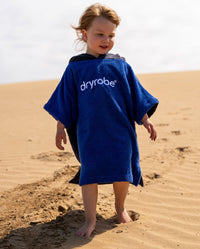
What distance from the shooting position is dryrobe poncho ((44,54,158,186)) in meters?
2.64

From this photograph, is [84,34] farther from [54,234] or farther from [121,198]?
[54,234]

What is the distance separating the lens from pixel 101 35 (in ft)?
8.93

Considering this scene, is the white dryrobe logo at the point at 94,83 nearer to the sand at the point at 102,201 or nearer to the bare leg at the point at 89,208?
the bare leg at the point at 89,208

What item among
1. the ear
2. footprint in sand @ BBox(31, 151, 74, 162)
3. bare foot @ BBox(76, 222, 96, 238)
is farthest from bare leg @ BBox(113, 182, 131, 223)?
footprint in sand @ BBox(31, 151, 74, 162)

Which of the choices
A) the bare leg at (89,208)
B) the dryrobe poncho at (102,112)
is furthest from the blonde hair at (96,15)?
the bare leg at (89,208)

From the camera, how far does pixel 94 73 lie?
2.71 meters

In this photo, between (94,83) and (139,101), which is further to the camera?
(139,101)

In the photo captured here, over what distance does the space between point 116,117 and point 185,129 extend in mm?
4593

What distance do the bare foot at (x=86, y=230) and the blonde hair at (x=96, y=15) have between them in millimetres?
1517

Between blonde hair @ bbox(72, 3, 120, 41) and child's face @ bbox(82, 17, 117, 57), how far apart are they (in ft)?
0.10

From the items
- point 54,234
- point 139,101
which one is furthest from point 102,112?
point 54,234

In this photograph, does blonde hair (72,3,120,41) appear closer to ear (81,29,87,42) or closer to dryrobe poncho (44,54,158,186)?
ear (81,29,87,42)

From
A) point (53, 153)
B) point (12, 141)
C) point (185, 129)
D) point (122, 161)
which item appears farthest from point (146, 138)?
point (122, 161)

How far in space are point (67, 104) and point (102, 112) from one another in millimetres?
293
